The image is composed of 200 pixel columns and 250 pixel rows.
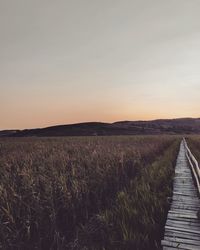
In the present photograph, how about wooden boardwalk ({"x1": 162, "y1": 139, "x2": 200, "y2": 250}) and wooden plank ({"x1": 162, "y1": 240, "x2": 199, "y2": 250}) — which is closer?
wooden plank ({"x1": 162, "y1": 240, "x2": 199, "y2": 250})

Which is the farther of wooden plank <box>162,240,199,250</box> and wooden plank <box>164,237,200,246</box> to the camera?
wooden plank <box>164,237,200,246</box>

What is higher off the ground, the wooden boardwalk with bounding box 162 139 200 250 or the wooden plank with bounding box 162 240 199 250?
the wooden plank with bounding box 162 240 199 250

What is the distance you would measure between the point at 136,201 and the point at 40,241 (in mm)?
2076

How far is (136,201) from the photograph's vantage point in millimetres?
4914

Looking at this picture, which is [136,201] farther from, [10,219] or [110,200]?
[10,219]

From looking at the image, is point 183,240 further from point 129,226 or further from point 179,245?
point 129,226

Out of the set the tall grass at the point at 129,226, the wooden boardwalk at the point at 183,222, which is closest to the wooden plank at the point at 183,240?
the wooden boardwalk at the point at 183,222

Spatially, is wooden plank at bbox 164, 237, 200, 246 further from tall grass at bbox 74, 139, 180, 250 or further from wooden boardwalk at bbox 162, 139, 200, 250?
tall grass at bbox 74, 139, 180, 250

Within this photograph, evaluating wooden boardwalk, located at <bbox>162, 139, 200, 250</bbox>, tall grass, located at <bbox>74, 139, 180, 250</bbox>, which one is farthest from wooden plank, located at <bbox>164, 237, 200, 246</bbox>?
tall grass, located at <bbox>74, 139, 180, 250</bbox>

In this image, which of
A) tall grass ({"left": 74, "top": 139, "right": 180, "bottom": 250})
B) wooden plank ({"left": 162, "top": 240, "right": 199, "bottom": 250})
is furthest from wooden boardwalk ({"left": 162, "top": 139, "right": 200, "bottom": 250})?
tall grass ({"left": 74, "top": 139, "right": 180, "bottom": 250})

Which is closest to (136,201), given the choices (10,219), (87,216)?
(87,216)

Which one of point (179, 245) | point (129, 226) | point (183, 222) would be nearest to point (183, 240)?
point (179, 245)

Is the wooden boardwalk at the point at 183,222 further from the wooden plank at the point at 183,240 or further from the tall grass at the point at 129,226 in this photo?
the tall grass at the point at 129,226

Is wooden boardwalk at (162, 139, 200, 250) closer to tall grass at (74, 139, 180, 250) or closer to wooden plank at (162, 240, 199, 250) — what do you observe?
wooden plank at (162, 240, 199, 250)
